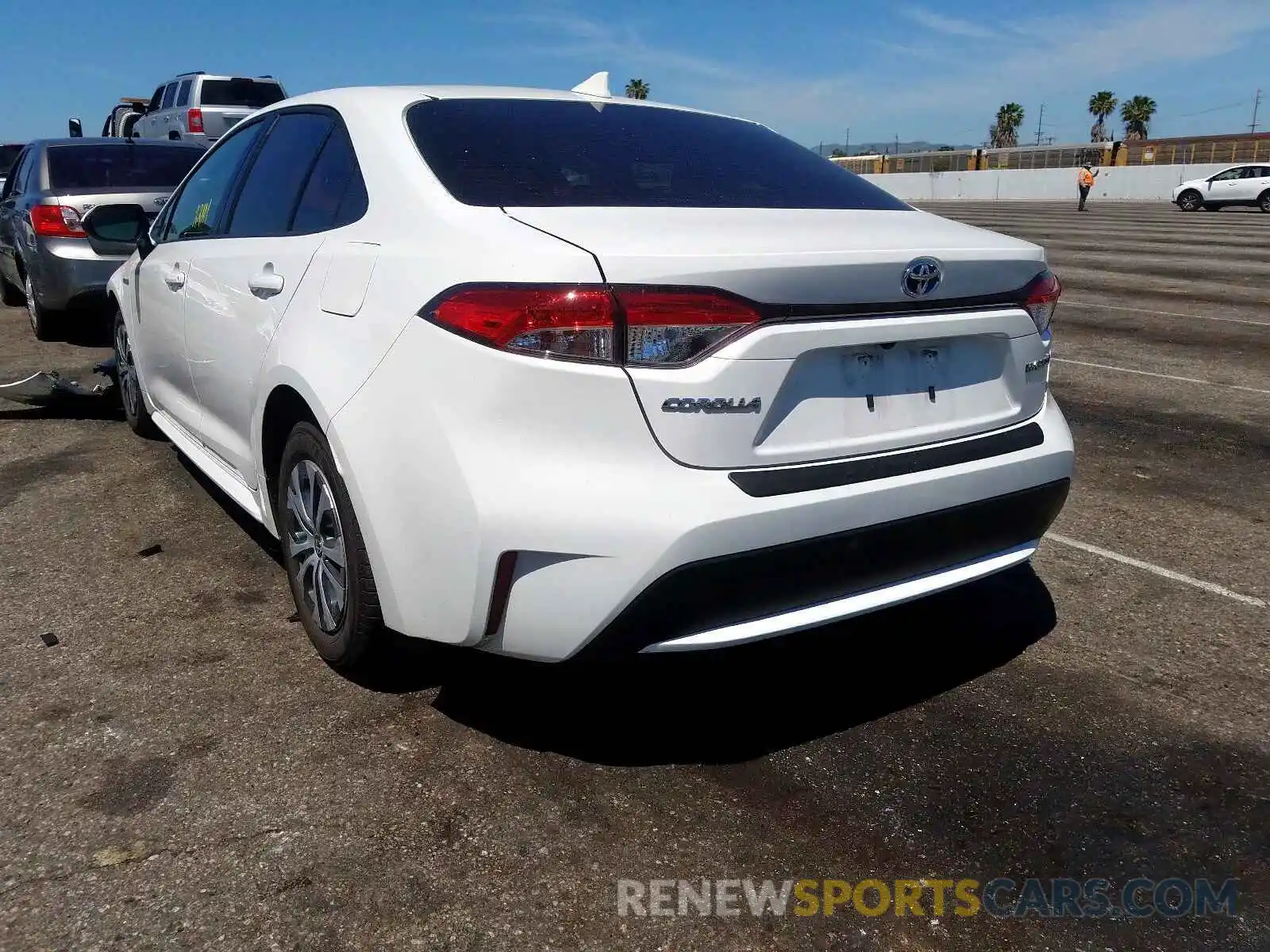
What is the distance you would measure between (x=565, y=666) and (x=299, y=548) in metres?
1.16

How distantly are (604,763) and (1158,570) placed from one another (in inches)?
102

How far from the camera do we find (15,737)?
2855 mm

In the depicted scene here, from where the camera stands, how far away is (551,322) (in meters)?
2.33

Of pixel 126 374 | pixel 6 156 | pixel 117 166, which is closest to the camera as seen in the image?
pixel 126 374

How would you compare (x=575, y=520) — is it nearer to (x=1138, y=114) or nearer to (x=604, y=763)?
(x=604, y=763)

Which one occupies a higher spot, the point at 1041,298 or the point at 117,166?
the point at 117,166

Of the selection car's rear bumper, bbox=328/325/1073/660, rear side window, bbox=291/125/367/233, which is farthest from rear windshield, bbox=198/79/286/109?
car's rear bumper, bbox=328/325/1073/660

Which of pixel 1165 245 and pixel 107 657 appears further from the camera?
pixel 1165 245

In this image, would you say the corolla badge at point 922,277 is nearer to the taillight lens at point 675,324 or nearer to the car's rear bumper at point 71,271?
the taillight lens at point 675,324

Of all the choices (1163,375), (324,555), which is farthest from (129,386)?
(1163,375)

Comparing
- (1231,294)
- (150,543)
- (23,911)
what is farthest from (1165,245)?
(23,911)

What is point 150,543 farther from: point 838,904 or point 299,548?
point 838,904

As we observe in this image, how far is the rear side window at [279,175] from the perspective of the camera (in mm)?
3467

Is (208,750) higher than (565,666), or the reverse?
(565,666)
